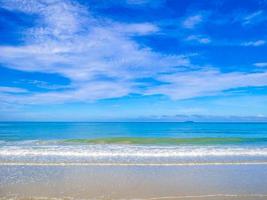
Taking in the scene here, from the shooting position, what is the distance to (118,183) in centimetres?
1062

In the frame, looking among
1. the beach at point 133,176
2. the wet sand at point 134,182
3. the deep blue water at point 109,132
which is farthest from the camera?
the deep blue water at point 109,132

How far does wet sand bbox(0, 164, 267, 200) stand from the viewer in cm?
923

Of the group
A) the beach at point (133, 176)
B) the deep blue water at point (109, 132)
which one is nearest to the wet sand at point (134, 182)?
the beach at point (133, 176)

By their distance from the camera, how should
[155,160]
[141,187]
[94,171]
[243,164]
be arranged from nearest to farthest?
[141,187] < [94,171] < [243,164] < [155,160]

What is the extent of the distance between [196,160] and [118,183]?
606 cm

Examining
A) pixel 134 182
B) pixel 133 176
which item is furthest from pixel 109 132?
pixel 134 182

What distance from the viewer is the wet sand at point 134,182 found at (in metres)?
9.23

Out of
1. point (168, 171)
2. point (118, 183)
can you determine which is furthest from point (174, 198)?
point (168, 171)

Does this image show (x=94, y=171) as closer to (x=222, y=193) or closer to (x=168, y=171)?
(x=168, y=171)

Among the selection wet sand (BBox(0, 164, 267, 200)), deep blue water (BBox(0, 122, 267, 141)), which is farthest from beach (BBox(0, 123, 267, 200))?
deep blue water (BBox(0, 122, 267, 141))

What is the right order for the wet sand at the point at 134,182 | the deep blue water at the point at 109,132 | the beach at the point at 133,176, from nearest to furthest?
the wet sand at the point at 134,182 → the beach at the point at 133,176 → the deep blue water at the point at 109,132

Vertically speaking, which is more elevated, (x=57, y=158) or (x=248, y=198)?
(x=57, y=158)

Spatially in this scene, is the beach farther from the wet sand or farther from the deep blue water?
the deep blue water

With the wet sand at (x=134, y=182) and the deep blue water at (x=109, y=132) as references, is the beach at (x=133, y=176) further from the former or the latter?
the deep blue water at (x=109, y=132)
